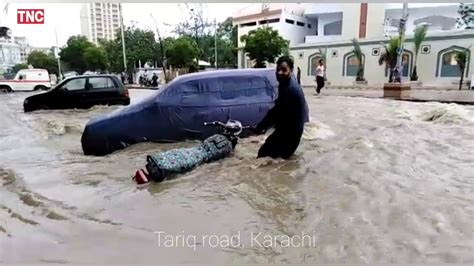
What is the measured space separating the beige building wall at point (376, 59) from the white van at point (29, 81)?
14112mm

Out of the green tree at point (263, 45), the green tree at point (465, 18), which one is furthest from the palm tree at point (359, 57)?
the green tree at point (465, 18)

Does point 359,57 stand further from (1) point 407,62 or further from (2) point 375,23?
(2) point 375,23

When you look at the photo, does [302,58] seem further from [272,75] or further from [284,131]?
[284,131]

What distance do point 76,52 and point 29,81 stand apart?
3484 millimetres

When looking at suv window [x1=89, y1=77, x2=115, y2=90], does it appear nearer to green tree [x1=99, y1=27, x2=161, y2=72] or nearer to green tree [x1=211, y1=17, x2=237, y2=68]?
green tree [x1=211, y1=17, x2=237, y2=68]

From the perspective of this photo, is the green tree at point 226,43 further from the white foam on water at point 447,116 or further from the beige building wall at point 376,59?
the white foam on water at point 447,116

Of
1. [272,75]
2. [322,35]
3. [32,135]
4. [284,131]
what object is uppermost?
[322,35]

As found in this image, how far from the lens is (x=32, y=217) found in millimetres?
3156

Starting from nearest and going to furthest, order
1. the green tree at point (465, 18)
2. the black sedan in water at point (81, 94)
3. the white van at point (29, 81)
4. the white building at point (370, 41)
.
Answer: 1. the black sedan in water at point (81, 94)
2. the white van at point (29, 81)
3. the white building at point (370, 41)
4. the green tree at point (465, 18)

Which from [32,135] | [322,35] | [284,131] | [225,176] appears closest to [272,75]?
[284,131]

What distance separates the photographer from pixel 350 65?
928 inches

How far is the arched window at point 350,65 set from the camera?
23.3 metres

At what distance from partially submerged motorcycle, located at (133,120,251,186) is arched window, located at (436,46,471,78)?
19.0 metres

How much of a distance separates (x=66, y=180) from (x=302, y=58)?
2153 cm
